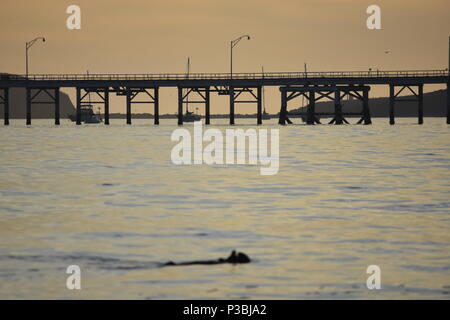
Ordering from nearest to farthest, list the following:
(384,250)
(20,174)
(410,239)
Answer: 1. (384,250)
2. (410,239)
3. (20,174)

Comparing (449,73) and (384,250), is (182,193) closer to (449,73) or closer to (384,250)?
(384,250)

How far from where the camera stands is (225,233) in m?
26.4

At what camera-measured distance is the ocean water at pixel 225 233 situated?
19.4 meters

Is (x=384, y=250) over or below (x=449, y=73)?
below

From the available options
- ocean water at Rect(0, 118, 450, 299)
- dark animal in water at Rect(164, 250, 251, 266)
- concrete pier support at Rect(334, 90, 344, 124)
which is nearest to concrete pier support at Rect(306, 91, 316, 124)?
concrete pier support at Rect(334, 90, 344, 124)

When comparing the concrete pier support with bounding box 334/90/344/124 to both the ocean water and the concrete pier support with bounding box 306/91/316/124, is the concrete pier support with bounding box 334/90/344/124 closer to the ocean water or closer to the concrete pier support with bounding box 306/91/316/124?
the concrete pier support with bounding box 306/91/316/124

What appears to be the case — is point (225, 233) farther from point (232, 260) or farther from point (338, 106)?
point (338, 106)

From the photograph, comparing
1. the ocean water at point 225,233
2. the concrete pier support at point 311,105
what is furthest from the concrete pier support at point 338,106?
the ocean water at point 225,233

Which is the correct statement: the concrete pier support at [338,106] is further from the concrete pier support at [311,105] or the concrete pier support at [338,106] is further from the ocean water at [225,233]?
the ocean water at [225,233]

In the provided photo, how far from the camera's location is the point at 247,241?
2494cm

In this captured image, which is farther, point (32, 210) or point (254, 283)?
point (32, 210)
